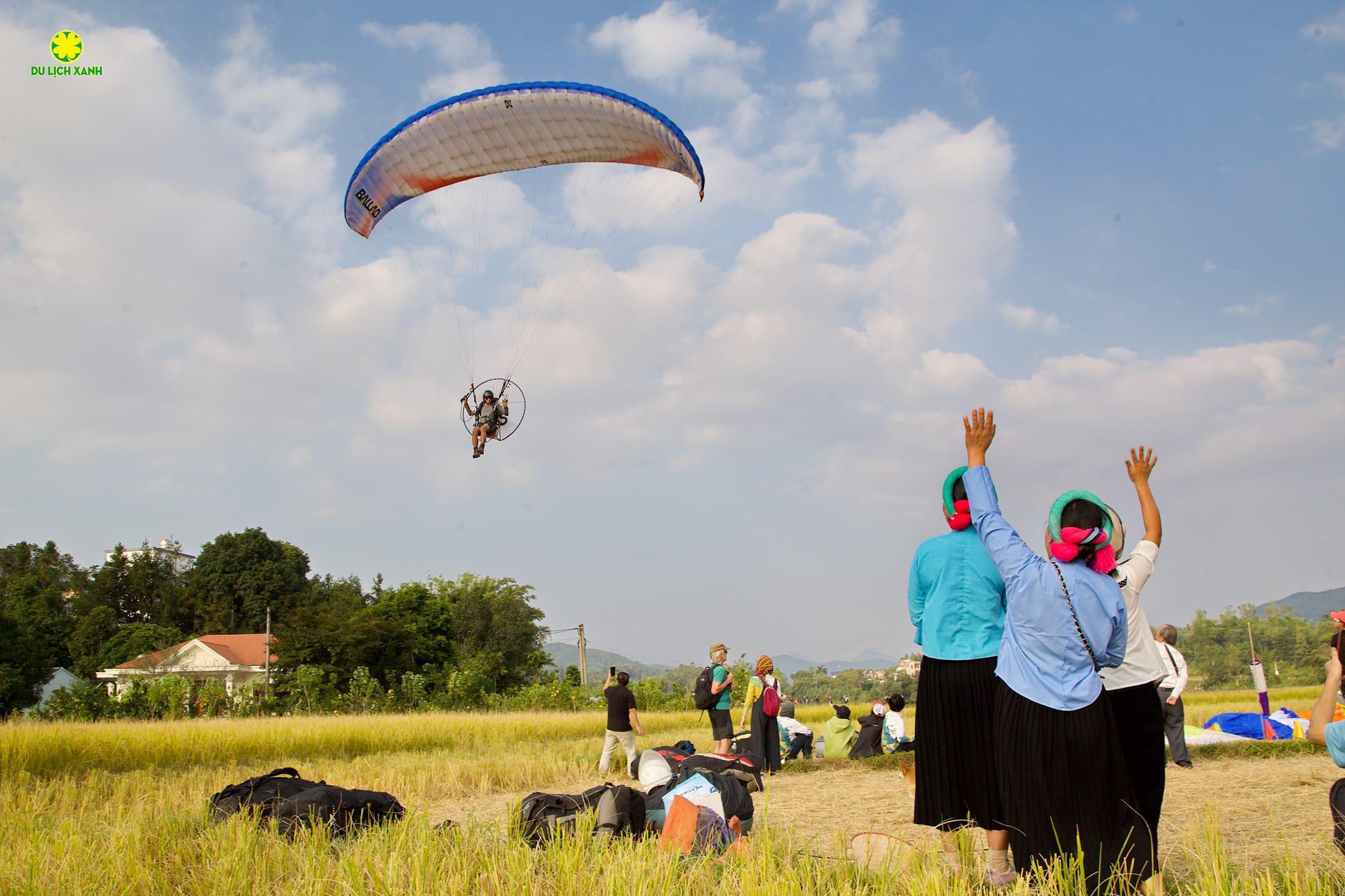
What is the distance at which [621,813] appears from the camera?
467cm

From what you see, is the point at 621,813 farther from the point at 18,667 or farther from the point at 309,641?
the point at 18,667

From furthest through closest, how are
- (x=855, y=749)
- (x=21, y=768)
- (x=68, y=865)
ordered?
1. (x=855, y=749)
2. (x=21, y=768)
3. (x=68, y=865)

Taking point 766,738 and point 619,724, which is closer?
point 766,738

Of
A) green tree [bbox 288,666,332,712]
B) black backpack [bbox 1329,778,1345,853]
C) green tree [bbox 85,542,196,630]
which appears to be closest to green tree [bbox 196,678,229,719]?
green tree [bbox 288,666,332,712]

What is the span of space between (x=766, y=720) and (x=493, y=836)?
567cm

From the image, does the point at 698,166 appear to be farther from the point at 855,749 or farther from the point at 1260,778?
the point at 1260,778

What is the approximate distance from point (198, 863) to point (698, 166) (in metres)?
11.6

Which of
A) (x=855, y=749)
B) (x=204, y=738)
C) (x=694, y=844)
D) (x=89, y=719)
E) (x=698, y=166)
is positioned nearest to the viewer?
(x=694, y=844)

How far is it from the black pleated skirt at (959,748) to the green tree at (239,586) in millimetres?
66028

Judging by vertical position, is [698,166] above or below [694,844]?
above


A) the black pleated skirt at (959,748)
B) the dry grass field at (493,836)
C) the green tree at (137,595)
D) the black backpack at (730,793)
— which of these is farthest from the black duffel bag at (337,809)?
the green tree at (137,595)

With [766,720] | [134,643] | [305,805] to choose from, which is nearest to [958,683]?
[305,805]

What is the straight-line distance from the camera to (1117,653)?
3242 mm

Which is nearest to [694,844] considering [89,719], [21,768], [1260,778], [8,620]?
[1260,778]
